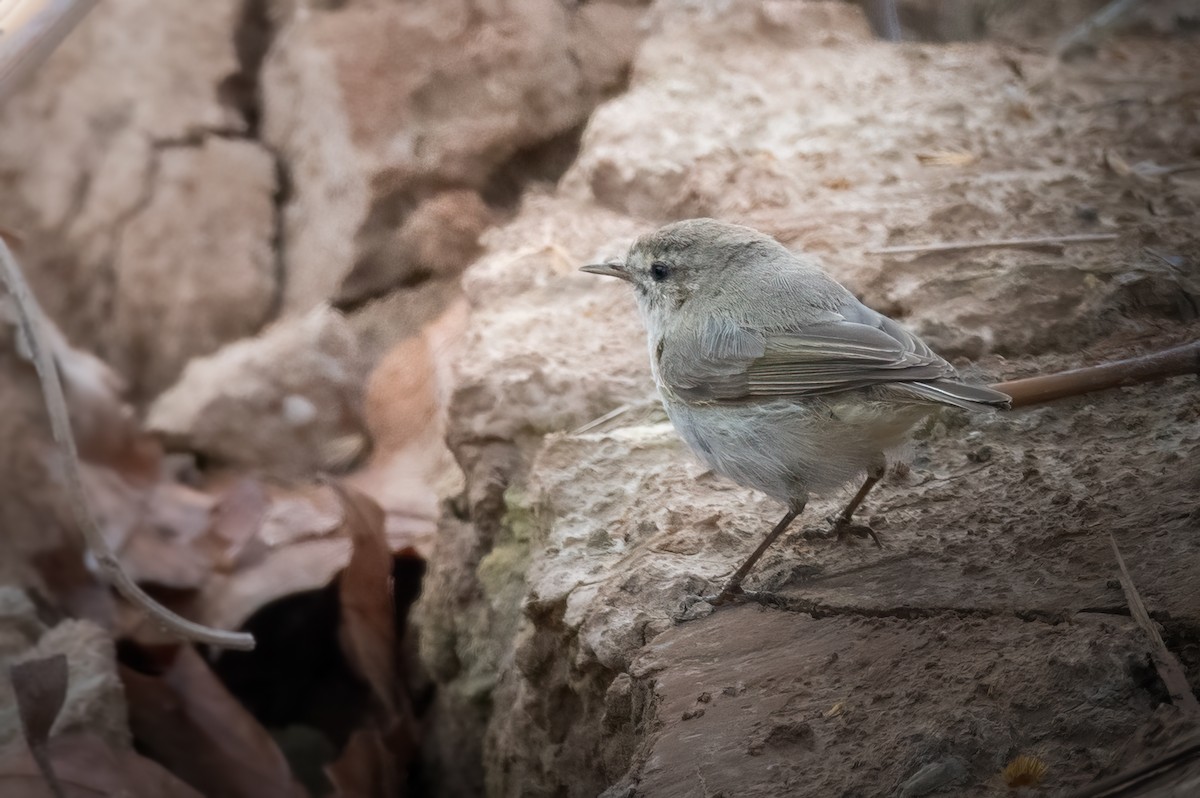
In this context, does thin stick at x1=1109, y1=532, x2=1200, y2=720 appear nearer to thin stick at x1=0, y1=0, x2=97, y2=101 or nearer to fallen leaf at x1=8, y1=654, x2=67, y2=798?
fallen leaf at x1=8, y1=654, x2=67, y2=798

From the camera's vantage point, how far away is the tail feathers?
90.3 inches

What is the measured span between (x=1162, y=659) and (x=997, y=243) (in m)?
1.92

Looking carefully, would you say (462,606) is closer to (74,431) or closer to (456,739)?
(456,739)

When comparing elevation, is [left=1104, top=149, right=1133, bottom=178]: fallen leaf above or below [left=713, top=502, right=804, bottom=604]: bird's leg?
above

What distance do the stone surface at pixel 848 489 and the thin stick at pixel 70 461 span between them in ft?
2.79

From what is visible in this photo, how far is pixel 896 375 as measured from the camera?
8.05 feet

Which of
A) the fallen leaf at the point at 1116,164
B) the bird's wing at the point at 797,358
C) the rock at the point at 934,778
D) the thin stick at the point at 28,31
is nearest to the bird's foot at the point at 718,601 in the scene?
the bird's wing at the point at 797,358

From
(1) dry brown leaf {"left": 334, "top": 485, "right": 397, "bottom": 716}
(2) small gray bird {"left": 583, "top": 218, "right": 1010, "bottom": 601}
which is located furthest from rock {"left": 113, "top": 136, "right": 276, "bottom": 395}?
(2) small gray bird {"left": 583, "top": 218, "right": 1010, "bottom": 601}

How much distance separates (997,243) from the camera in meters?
3.53

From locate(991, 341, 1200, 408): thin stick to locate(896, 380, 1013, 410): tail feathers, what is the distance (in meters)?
0.46

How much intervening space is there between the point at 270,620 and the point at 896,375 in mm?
2808

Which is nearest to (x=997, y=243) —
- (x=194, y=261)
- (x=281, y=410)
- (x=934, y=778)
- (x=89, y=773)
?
(x=934, y=778)

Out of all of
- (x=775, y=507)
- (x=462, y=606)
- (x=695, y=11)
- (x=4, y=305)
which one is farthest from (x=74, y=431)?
(x=695, y=11)

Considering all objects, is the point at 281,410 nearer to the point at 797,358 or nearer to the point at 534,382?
the point at 534,382
